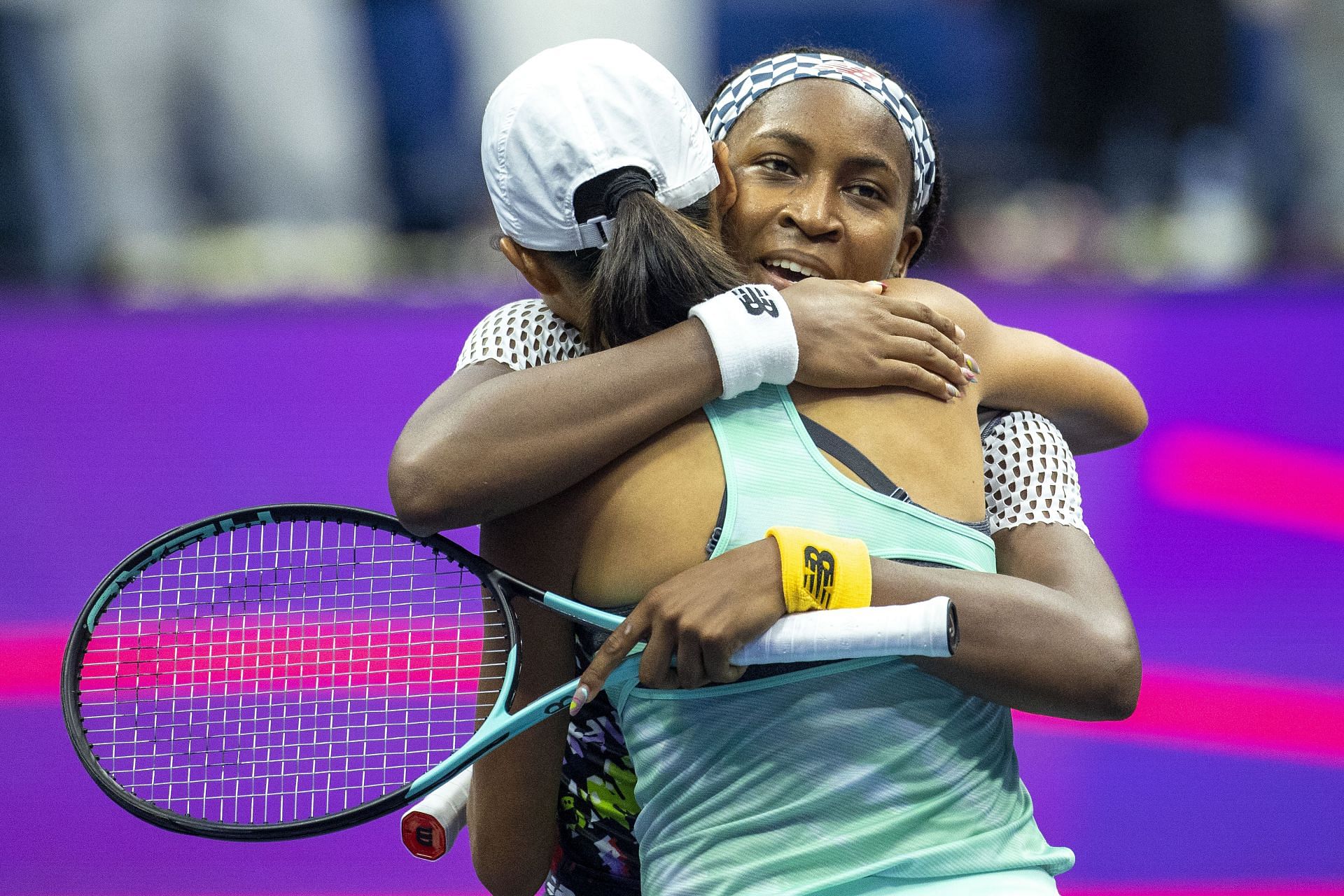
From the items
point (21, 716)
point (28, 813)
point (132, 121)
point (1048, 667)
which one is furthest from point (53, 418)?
point (1048, 667)

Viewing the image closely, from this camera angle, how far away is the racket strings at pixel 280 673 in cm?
226

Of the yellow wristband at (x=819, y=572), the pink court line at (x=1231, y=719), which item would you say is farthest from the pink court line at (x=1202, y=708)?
the yellow wristband at (x=819, y=572)

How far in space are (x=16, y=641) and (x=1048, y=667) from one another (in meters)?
2.96

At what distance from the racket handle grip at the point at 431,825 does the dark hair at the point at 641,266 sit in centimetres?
64

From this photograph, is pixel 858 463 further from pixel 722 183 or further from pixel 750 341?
pixel 722 183

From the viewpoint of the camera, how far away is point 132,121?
541 centimetres

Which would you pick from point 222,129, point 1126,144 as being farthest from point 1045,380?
point 1126,144

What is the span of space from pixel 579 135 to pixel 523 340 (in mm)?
255

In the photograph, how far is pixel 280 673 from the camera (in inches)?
141

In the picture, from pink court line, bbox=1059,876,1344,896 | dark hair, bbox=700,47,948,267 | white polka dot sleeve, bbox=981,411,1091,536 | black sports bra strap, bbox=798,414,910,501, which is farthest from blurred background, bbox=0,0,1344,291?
black sports bra strap, bbox=798,414,910,501

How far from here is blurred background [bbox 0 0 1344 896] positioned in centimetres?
361

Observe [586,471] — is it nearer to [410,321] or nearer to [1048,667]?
[1048,667]

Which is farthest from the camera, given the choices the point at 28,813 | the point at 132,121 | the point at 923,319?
the point at 132,121

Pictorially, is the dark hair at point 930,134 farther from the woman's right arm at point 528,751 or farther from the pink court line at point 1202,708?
the pink court line at point 1202,708
